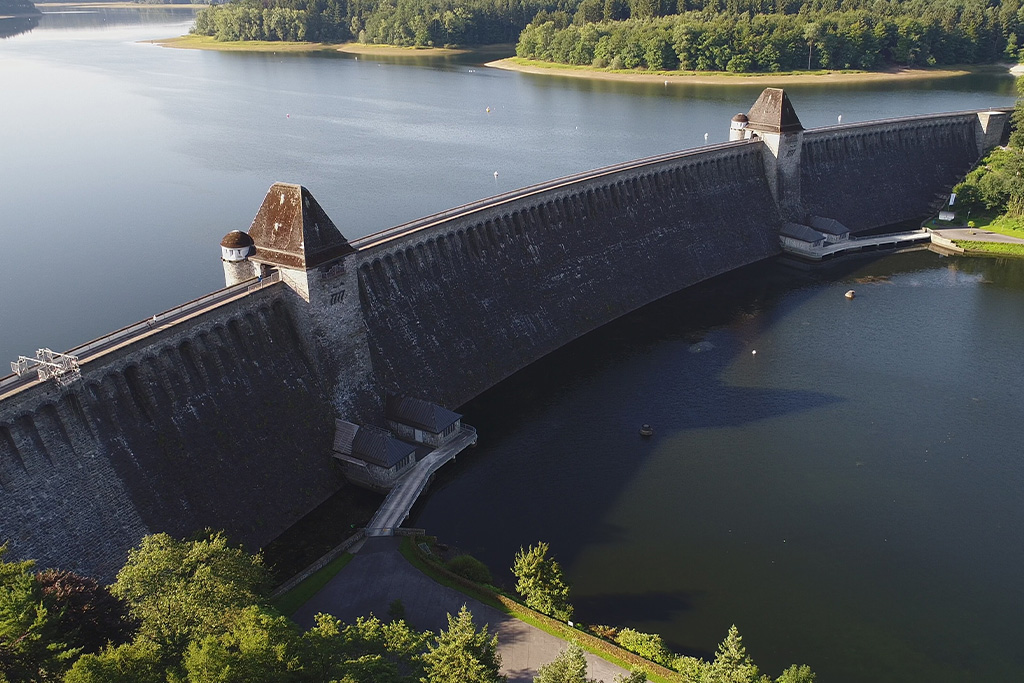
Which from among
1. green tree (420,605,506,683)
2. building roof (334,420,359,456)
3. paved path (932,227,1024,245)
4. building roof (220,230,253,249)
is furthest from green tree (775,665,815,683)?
paved path (932,227,1024,245)

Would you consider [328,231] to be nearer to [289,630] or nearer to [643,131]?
[289,630]

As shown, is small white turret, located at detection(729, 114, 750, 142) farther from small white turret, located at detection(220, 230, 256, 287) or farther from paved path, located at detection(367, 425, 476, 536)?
small white turret, located at detection(220, 230, 256, 287)

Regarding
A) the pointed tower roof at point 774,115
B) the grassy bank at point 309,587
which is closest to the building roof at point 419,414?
the grassy bank at point 309,587

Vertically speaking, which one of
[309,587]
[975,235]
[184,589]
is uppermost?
[184,589]

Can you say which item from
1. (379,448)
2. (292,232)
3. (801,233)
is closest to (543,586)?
(379,448)

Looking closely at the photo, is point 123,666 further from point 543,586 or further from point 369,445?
point 369,445
